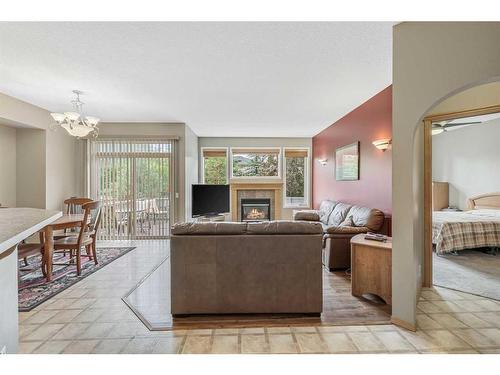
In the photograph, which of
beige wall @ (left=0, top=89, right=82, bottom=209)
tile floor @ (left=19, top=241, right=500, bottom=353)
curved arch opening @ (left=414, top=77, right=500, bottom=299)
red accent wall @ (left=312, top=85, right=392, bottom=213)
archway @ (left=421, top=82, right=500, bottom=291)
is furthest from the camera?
beige wall @ (left=0, top=89, right=82, bottom=209)

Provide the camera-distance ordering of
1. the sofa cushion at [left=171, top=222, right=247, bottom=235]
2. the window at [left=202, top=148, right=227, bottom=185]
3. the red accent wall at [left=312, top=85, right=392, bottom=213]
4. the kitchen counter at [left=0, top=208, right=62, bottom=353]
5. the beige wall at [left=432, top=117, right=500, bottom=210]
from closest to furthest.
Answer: the kitchen counter at [left=0, top=208, right=62, bottom=353] → the sofa cushion at [left=171, top=222, right=247, bottom=235] → the red accent wall at [left=312, top=85, right=392, bottom=213] → the beige wall at [left=432, top=117, right=500, bottom=210] → the window at [left=202, top=148, right=227, bottom=185]

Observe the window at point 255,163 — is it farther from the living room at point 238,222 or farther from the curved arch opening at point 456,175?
the curved arch opening at point 456,175

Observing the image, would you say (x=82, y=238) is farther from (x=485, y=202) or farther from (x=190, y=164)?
(x=485, y=202)

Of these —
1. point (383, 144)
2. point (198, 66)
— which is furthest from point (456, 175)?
point (198, 66)

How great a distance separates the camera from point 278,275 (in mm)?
2322

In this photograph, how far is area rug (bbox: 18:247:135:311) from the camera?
2.76 metres

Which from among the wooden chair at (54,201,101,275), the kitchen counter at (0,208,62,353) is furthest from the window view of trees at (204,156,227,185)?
the kitchen counter at (0,208,62,353)

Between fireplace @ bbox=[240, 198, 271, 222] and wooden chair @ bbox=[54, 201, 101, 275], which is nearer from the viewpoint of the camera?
wooden chair @ bbox=[54, 201, 101, 275]

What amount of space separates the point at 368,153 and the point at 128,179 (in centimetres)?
484

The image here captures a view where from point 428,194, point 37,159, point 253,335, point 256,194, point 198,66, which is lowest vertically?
point 253,335

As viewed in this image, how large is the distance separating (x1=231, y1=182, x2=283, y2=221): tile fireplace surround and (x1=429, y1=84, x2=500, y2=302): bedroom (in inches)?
141

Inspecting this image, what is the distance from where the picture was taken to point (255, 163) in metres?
7.34

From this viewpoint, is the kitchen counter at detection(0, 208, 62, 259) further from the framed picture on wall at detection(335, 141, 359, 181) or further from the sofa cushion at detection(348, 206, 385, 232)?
the framed picture on wall at detection(335, 141, 359, 181)
